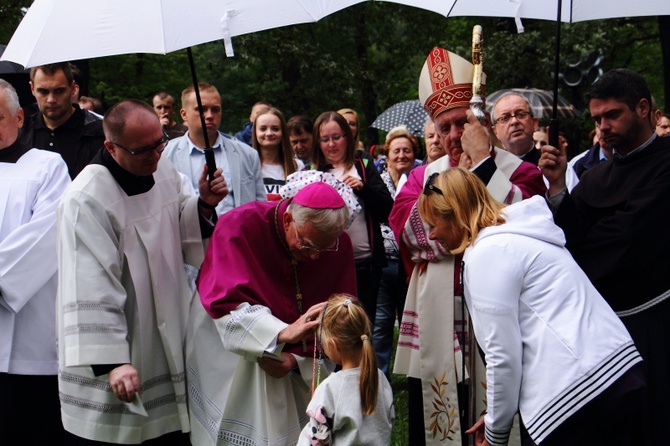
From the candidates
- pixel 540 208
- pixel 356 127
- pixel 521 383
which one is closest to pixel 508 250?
pixel 540 208

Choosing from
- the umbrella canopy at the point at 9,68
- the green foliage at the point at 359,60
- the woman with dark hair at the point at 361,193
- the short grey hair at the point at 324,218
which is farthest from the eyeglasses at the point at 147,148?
the green foliage at the point at 359,60

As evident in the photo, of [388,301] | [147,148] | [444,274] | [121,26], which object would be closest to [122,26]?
[121,26]

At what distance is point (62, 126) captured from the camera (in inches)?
237

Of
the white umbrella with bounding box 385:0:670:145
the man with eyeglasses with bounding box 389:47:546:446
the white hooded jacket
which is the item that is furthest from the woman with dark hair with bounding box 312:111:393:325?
the white hooded jacket

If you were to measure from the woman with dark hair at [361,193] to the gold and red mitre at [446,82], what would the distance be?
147 centimetres

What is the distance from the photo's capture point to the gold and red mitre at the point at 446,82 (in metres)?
4.90

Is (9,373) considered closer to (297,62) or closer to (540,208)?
(540,208)

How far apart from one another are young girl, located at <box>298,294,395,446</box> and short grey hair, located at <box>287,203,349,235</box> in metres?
0.39

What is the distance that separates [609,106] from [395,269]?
9.00ft

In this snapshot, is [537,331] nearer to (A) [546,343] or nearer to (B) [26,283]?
(A) [546,343]

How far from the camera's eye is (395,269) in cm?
706

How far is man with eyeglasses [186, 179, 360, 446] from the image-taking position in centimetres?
411

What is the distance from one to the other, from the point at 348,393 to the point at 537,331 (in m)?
0.88

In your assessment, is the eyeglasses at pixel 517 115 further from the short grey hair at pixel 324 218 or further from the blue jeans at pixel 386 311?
the short grey hair at pixel 324 218
